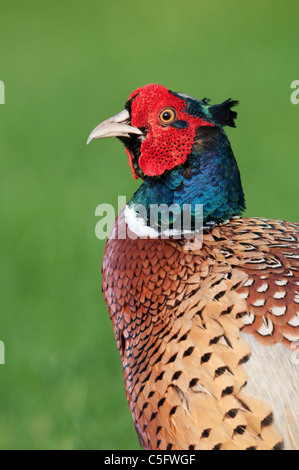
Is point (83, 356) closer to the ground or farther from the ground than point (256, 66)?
closer to the ground

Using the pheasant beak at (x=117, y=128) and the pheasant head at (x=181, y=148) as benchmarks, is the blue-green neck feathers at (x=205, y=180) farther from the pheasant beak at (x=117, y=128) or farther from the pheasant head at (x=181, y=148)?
the pheasant beak at (x=117, y=128)

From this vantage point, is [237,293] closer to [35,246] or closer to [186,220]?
[186,220]

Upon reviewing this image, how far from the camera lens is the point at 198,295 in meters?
2.62

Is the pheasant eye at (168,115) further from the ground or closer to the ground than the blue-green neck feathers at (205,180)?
further from the ground

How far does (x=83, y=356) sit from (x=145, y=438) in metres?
2.15

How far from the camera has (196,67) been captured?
9.05 meters

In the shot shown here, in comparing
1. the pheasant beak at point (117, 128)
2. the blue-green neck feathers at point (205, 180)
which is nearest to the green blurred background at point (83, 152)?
the blue-green neck feathers at point (205, 180)

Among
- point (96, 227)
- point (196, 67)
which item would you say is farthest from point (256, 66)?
point (96, 227)

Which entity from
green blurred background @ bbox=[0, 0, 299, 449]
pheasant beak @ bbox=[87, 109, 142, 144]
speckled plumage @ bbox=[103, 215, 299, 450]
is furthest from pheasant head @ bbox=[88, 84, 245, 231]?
green blurred background @ bbox=[0, 0, 299, 449]

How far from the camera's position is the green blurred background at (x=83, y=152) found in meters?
4.61

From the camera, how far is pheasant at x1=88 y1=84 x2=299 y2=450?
2.47 m

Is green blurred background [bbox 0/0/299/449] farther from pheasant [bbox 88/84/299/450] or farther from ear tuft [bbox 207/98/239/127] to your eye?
ear tuft [bbox 207/98/239/127]

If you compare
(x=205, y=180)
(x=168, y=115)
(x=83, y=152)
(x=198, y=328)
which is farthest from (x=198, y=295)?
(x=83, y=152)
